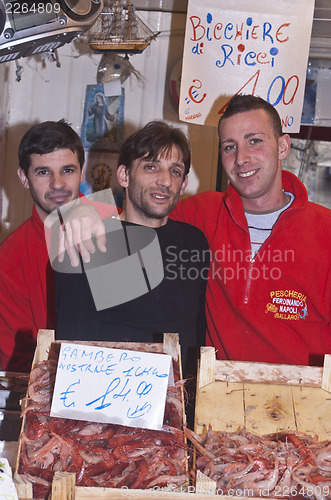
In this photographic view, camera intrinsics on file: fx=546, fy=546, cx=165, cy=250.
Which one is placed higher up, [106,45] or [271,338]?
[106,45]

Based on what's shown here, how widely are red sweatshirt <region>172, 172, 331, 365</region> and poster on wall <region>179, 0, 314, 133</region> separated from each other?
0.82m

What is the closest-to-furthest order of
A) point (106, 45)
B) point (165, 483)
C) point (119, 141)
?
point (165, 483)
point (106, 45)
point (119, 141)

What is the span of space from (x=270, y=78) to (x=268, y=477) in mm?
1985

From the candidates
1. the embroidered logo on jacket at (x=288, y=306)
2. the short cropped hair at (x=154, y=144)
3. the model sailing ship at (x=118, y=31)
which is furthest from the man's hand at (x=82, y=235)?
the model sailing ship at (x=118, y=31)

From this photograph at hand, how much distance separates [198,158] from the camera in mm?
3436

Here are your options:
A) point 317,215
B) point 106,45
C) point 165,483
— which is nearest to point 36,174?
point 106,45

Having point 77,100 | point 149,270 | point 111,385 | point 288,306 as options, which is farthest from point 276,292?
point 77,100

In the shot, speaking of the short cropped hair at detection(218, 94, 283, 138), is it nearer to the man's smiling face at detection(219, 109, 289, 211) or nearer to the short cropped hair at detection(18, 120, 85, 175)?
the man's smiling face at detection(219, 109, 289, 211)

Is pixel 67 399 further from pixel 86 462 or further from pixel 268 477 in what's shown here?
pixel 268 477

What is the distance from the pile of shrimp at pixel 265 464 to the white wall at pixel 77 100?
231 centimetres

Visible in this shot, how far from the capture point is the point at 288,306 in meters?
1.90

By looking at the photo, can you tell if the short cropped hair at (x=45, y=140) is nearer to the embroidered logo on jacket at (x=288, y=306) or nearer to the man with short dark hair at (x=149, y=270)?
the man with short dark hair at (x=149, y=270)

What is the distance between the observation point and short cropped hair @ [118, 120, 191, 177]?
76.2 inches

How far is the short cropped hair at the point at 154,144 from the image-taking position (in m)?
1.94
